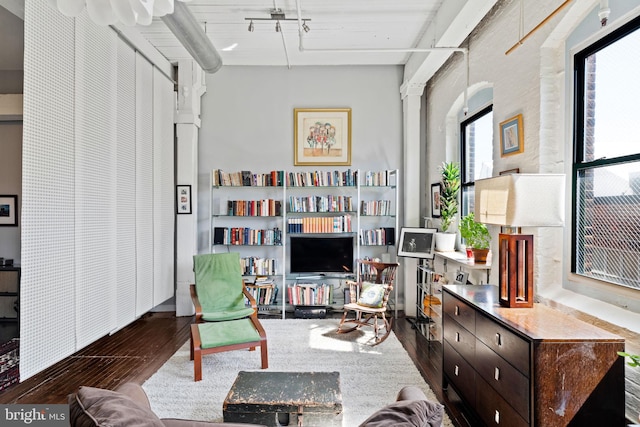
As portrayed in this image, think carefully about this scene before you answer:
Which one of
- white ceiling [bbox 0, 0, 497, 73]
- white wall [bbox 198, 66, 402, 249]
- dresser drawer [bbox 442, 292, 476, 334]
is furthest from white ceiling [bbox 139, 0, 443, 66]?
dresser drawer [bbox 442, 292, 476, 334]

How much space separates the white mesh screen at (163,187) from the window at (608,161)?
4423 millimetres

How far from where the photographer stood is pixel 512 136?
3.11 m

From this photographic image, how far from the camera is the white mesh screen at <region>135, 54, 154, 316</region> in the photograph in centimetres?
433

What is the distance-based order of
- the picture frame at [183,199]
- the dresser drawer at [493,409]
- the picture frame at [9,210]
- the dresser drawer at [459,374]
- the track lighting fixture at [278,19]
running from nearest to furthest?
1. the dresser drawer at [493,409]
2. the dresser drawer at [459,374]
3. the track lighting fixture at [278,19]
4. the picture frame at [9,210]
5. the picture frame at [183,199]

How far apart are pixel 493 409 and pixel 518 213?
1123mm

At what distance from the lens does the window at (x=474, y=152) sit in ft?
12.9

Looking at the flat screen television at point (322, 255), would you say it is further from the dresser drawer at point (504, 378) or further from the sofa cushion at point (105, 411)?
the sofa cushion at point (105, 411)

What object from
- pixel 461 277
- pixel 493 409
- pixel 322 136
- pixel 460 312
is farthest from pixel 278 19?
pixel 493 409

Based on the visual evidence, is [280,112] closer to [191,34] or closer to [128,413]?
[191,34]

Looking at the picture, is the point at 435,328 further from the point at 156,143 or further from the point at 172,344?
the point at 156,143

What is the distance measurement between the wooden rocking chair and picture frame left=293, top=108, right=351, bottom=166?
1.60 metres

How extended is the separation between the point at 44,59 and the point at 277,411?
2943 millimetres

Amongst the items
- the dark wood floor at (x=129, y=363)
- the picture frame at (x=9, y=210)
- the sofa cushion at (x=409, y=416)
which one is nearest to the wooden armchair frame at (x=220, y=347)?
the dark wood floor at (x=129, y=363)

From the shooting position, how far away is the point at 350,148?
5500 mm
